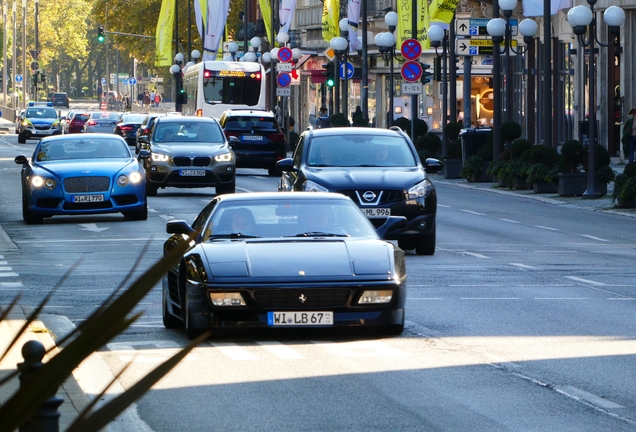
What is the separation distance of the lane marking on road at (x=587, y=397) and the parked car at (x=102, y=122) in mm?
58918

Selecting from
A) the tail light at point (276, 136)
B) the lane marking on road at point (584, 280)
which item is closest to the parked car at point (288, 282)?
the lane marking on road at point (584, 280)

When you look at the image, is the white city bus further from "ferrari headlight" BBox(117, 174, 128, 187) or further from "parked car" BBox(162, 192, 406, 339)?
"parked car" BBox(162, 192, 406, 339)

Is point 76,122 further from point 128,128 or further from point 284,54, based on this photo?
point 284,54

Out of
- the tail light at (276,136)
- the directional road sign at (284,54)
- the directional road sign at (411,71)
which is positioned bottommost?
the tail light at (276,136)

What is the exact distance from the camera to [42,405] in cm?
164

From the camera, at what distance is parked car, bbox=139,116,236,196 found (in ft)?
102

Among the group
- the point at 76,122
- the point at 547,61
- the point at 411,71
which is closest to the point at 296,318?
the point at 547,61

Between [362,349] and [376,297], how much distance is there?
426 mm

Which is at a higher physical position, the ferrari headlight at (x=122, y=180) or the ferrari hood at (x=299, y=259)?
the ferrari headlight at (x=122, y=180)

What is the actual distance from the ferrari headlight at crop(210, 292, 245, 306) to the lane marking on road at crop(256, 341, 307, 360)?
0.39 metres

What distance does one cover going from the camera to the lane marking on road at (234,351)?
10102 mm

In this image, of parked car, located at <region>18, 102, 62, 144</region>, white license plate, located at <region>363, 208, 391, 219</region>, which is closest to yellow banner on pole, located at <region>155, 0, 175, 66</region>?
parked car, located at <region>18, 102, 62, 144</region>

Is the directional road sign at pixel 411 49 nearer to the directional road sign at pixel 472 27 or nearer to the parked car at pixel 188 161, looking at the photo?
the directional road sign at pixel 472 27

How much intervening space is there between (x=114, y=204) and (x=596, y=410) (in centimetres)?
1787
